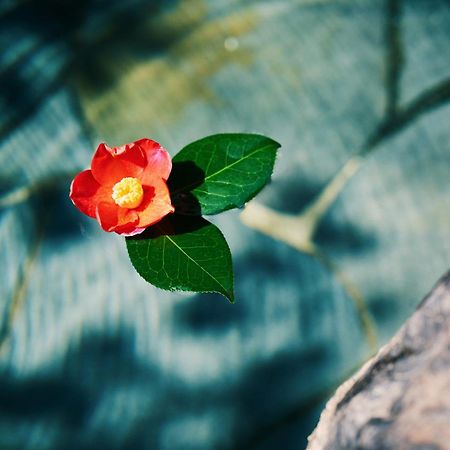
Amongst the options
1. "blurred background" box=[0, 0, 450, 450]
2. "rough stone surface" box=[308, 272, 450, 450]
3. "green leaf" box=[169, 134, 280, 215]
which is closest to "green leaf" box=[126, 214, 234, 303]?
"green leaf" box=[169, 134, 280, 215]

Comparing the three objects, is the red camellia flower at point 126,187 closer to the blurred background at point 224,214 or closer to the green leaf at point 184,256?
the green leaf at point 184,256

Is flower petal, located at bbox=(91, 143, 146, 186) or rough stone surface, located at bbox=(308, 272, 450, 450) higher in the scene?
flower petal, located at bbox=(91, 143, 146, 186)

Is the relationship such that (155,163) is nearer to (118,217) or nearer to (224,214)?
(118,217)

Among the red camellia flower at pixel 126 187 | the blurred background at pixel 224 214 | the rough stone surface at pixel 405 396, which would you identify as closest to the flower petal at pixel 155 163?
the red camellia flower at pixel 126 187

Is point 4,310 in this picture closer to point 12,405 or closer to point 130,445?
point 12,405

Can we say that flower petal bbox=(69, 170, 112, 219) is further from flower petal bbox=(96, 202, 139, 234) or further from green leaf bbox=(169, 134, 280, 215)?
green leaf bbox=(169, 134, 280, 215)

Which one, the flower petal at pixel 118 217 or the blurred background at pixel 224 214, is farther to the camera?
the blurred background at pixel 224 214

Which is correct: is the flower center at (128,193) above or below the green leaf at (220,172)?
above

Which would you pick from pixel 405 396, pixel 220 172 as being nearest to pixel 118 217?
pixel 220 172
